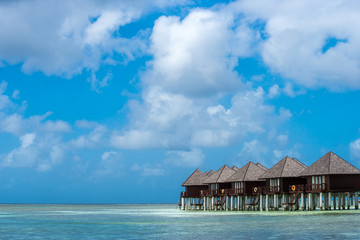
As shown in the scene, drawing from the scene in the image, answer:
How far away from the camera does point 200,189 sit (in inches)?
3334

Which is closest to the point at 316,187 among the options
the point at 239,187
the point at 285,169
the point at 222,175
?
the point at 285,169

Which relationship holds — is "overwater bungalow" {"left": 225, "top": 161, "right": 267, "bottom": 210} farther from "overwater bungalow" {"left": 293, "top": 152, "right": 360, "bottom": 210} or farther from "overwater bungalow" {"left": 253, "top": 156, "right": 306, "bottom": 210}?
"overwater bungalow" {"left": 293, "top": 152, "right": 360, "bottom": 210}

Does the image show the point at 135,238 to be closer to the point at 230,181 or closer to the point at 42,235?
the point at 42,235

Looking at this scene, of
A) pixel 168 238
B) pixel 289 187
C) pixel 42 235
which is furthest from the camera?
pixel 289 187

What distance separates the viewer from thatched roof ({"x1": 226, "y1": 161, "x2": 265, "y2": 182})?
Answer: 226 feet

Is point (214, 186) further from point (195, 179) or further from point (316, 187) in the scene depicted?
point (316, 187)

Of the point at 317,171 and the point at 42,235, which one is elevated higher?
the point at 317,171

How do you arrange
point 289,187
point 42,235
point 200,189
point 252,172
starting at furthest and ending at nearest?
point 200,189 < point 252,172 < point 289,187 < point 42,235

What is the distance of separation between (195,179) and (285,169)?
24.3 m

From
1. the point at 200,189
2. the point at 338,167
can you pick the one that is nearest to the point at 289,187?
the point at 338,167

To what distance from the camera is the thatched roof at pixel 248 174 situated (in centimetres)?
6894

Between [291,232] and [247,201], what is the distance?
4138cm

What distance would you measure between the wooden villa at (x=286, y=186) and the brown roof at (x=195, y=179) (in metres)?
0.28

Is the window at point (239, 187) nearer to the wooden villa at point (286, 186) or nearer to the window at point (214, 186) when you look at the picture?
the wooden villa at point (286, 186)
